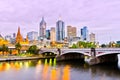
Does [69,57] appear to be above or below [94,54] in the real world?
below

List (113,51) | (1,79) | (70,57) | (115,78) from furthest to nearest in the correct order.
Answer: (70,57) < (113,51) < (115,78) < (1,79)

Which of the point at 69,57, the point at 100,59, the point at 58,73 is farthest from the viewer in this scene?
the point at 69,57

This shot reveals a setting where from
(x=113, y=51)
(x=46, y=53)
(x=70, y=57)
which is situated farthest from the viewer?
(x=46, y=53)

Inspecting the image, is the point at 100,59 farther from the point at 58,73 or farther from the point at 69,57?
the point at 58,73

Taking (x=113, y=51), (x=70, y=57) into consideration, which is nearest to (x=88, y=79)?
(x=113, y=51)

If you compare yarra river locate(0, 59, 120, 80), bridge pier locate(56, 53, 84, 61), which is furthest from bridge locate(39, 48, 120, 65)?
yarra river locate(0, 59, 120, 80)

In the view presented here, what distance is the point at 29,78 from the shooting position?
53.5 m

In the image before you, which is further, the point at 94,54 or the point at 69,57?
the point at 69,57

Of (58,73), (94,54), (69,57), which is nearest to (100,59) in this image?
(94,54)

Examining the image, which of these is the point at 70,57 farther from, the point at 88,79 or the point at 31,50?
the point at 88,79

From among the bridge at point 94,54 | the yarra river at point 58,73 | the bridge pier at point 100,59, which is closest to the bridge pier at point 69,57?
the bridge at point 94,54

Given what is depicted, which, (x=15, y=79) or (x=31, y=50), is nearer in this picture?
(x=15, y=79)

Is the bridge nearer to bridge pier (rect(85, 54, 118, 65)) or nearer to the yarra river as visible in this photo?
bridge pier (rect(85, 54, 118, 65))

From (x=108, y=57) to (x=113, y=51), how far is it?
2029 cm
